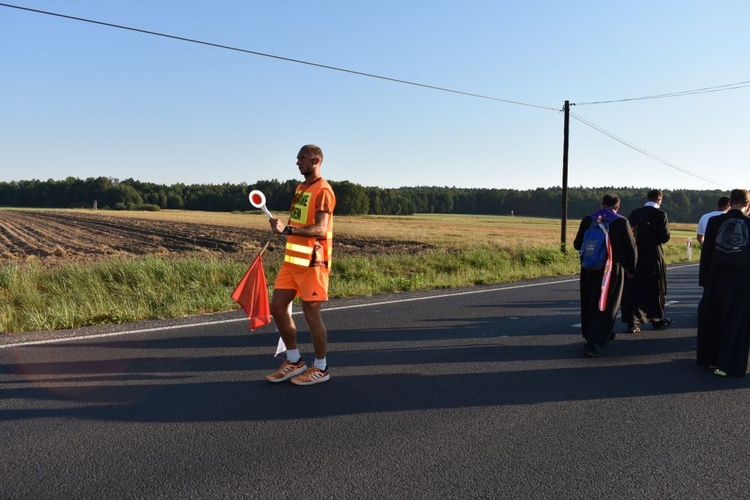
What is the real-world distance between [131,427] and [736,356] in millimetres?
5339

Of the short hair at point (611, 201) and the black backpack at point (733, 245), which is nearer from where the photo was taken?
the black backpack at point (733, 245)

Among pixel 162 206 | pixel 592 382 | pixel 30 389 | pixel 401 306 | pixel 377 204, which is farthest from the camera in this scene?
pixel 162 206

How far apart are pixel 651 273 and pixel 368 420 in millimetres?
5554

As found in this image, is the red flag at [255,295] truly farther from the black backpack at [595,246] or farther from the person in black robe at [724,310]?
the person in black robe at [724,310]

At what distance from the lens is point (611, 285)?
6730mm

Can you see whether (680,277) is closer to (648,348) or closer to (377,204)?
(648,348)

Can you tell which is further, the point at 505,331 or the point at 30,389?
the point at 505,331

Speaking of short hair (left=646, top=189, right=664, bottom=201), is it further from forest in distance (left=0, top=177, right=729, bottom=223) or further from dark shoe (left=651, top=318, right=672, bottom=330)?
forest in distance (left=0, top=177, right=729, bottom=223)

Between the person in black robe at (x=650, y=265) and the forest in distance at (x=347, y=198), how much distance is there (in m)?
88.1

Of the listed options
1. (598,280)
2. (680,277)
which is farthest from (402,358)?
(680,277)

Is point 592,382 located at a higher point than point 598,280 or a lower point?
lower

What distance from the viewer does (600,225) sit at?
6828 mm

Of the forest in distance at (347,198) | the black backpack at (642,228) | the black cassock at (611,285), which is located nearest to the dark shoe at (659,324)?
the black backpack at (642,228)

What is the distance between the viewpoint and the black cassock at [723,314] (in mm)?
5859
